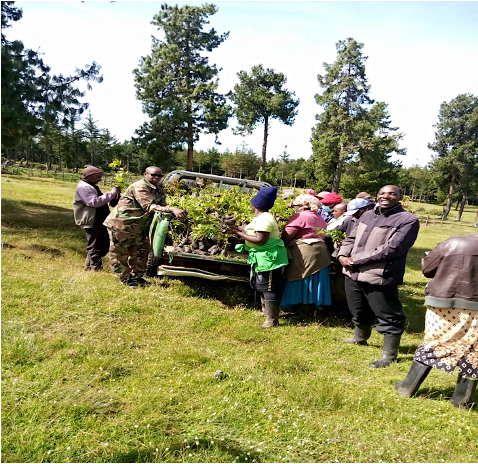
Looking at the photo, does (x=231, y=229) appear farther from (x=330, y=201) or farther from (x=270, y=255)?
(x=330, y=201)

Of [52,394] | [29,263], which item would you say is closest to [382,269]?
[52,394]

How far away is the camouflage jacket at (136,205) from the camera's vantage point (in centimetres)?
527

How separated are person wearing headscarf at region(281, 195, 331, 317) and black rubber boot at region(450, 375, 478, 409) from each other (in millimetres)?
2004

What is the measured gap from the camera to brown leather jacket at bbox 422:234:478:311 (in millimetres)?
3033

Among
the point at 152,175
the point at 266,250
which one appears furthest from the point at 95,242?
the point at 266,250

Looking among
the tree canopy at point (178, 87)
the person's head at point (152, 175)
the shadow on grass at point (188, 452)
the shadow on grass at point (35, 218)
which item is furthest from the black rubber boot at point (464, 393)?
the tree canopy at point (178, 87)

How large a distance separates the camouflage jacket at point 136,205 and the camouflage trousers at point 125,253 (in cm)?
10

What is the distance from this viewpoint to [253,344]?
4148mm

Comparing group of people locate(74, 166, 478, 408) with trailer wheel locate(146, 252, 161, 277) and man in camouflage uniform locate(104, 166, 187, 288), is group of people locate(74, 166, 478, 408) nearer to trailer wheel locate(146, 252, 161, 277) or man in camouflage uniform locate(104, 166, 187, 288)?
man in camouflage uniform locate(104, 166, 187, 288)

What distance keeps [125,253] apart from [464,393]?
431 centimetres

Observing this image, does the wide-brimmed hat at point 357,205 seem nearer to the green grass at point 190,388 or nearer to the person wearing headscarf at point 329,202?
the person wearing headscarf at point 329,202

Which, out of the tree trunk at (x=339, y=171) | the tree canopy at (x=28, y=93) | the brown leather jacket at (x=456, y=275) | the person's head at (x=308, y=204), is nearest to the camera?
the tree canopy at (x=28, y=93)

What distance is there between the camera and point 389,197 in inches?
154

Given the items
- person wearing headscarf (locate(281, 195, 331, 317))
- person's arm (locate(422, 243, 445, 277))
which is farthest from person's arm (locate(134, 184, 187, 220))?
person's arm (locate(422, 243, 445, 277))
